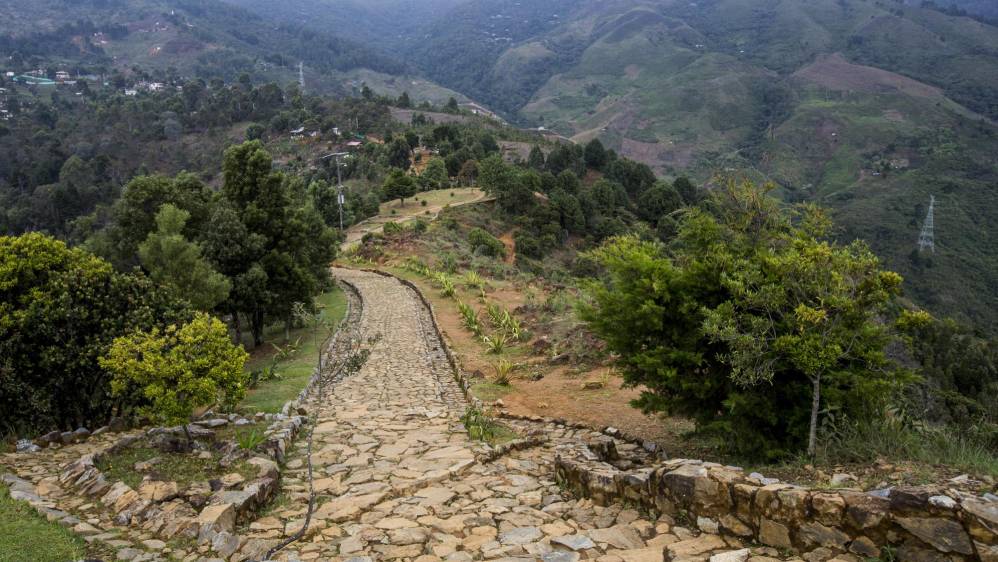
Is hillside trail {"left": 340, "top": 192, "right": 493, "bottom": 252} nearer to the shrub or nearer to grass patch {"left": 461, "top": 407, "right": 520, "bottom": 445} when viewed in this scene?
grass patch {"left": 461, "top": 407, "right": 520, "bottom": 445}

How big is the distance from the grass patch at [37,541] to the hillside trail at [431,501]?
53.9 inches

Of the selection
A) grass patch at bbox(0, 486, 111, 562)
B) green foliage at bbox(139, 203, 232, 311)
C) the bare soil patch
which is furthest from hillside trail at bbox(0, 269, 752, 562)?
the bare soil patch

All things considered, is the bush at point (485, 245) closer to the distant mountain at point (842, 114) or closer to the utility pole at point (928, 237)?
the distant mountain at point (842, 114)

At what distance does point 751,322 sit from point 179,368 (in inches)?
268

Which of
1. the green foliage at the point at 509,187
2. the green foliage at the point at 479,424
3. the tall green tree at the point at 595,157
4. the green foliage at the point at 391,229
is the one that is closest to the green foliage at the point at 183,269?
the green foliage at the point at 479,424

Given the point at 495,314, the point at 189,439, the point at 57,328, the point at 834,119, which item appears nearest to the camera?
the point at 189,439

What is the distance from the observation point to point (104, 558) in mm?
4918

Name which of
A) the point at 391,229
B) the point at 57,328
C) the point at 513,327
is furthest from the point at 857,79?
the point at 57,328

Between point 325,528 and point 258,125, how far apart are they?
9304cm

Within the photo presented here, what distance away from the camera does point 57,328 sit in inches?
341

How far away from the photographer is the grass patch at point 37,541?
15.9 feet

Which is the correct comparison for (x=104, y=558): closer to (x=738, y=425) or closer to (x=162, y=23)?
(x=738, y=425)

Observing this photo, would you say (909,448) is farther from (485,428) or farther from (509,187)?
(509,187)

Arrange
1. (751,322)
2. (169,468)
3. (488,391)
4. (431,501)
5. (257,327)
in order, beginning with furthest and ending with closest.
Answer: (257,327), (488,391), (169,468), (751,322), (431,501)
